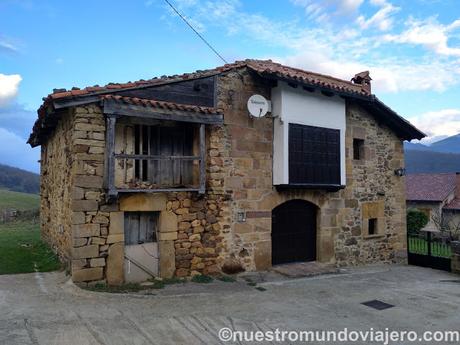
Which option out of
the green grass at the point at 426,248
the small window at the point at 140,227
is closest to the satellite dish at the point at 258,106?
the small window at the point at 140,227

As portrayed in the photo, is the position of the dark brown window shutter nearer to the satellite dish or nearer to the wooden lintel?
the satellite dish

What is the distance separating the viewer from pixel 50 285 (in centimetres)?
748

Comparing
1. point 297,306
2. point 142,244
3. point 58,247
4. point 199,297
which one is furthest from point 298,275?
point 58,247

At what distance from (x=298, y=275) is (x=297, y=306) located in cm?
248

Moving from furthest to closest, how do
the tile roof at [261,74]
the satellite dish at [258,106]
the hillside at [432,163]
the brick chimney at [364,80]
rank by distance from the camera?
the hillside at [432,163] < the brick chimney at [364,80] < the satellite dish at [258,106] < the tile roof at [261,74]

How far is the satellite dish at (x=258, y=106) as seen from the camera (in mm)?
9602

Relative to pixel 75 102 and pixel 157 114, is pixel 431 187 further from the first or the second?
pixel 75 102

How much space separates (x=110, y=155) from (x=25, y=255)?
16.5 ft

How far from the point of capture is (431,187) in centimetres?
2828

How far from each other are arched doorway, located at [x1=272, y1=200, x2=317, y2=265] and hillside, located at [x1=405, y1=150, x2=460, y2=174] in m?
85.4

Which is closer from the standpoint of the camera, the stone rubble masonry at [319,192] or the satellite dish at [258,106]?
the stone rubble masonry at [319,192]

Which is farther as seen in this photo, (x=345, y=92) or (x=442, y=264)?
(x=442, y=264)

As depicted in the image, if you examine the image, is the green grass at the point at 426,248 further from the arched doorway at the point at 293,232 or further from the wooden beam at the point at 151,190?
the wooden beam at the point at 151,190

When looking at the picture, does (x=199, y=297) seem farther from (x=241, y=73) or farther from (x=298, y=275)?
(x=241, y=73)
